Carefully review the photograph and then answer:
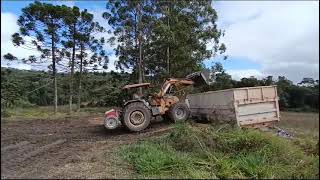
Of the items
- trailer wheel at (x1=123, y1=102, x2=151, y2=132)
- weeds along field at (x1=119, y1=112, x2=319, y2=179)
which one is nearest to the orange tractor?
trailer wheel at (x1=123, y1=102, x2=151, y2=132)

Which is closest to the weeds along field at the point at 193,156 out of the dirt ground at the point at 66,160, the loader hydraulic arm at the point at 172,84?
the dirt ground at the point at 66,160

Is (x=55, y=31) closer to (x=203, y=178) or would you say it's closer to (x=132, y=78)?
(x=132, y=78)

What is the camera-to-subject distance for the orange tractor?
12.2 m

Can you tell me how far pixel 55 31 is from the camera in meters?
19.0

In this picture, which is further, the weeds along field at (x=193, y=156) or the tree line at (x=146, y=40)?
the tree line at (x=146, y=40)

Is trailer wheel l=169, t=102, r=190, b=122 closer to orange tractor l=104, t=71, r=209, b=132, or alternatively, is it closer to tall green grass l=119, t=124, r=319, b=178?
orange tractor l=104, t=71, r=209, b=132

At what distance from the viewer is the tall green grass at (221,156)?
21.0 ft

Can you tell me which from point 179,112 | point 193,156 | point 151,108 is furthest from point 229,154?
point 179,112

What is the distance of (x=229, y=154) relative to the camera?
25.4 feet

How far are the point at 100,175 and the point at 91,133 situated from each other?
6.37m

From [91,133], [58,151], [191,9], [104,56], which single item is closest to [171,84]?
[91,133]

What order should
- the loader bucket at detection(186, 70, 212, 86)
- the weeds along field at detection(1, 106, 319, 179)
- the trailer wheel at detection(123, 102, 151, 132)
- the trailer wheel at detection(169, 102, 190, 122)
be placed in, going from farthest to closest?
the loader bucket at detection(186, 70, 212, 86)
the trailer wheel at detection(169, 102, 190, 122)
the trailer wheel at detection(123, 102, 151, 132)
the weeds along field at detection(1, 106, 319, 179)

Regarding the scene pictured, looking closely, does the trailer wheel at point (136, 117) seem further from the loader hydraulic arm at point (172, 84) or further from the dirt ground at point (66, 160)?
the dirt ground at point (66, 160)

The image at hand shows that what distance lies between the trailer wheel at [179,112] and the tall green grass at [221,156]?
3585 mm
